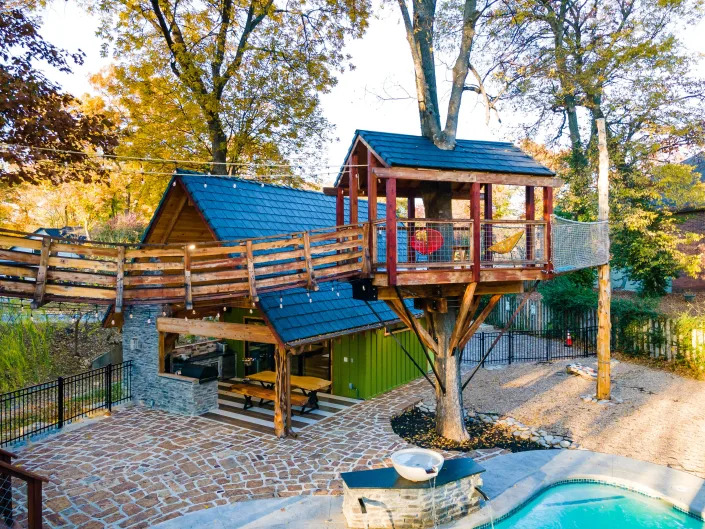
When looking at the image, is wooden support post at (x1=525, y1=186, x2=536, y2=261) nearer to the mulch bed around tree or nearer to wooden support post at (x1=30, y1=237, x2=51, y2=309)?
the mulch bed around tree

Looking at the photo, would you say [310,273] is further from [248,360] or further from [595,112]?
[595,112]

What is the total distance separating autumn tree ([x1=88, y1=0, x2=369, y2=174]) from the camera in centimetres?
1895

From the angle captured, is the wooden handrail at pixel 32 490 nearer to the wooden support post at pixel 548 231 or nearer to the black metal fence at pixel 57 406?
the black metal fence at pixel 57 406

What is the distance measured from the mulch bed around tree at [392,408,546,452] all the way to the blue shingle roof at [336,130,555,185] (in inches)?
225

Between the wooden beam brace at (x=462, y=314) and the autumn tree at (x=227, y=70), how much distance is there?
45.9ft

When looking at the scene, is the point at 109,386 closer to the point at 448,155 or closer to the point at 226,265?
the point at 226,265

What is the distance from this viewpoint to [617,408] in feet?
38.8

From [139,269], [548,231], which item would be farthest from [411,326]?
[139,269]

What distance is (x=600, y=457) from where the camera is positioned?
8.92 metres

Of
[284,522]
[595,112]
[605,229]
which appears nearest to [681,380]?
[605,229]

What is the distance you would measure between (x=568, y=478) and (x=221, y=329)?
7.81 m

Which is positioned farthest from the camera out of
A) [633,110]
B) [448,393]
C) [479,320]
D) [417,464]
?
[633,110]

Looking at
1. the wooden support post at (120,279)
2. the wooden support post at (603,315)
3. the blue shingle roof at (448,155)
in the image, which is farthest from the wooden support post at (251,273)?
the wooden support post at (603,315)

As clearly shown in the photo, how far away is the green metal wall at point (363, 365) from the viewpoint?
12922 millimetres
